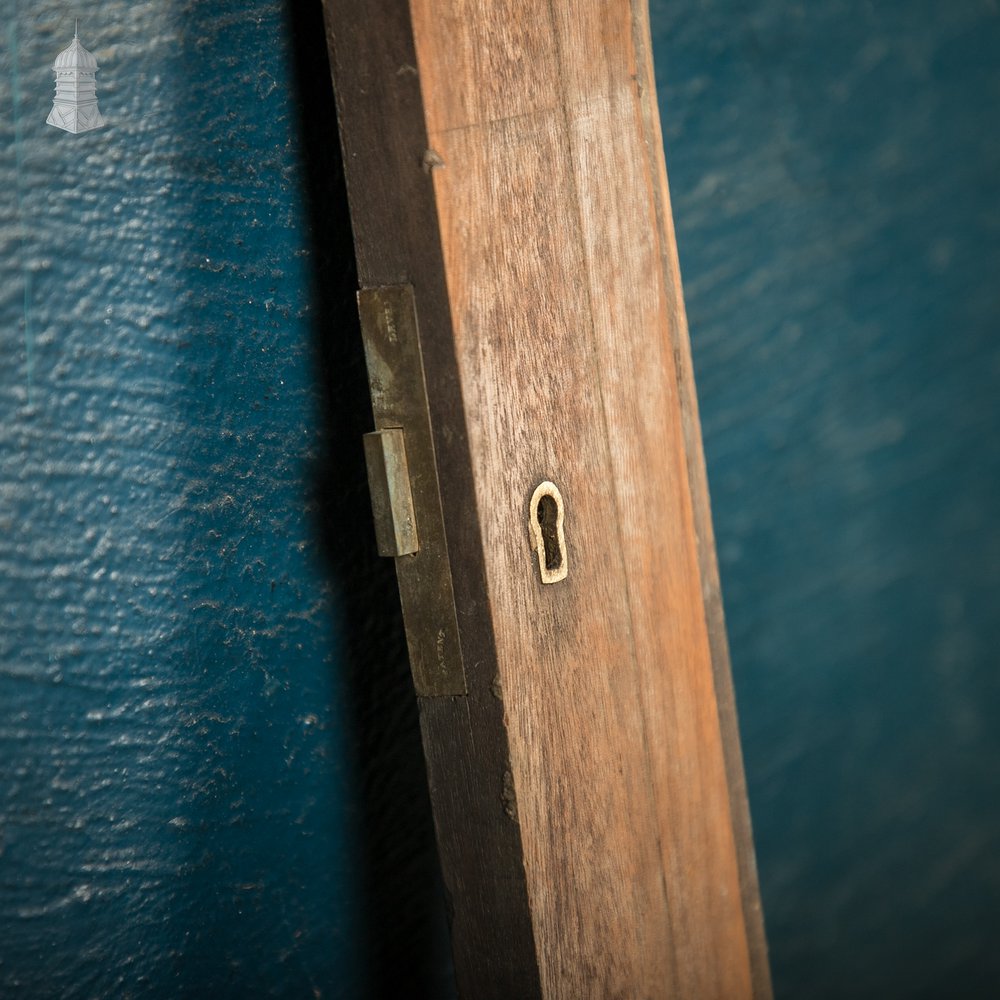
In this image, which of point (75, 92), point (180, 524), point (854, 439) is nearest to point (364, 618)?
point (180, 524)

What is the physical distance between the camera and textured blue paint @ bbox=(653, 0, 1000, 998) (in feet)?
3.50

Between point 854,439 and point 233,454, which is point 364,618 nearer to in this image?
point 233,454

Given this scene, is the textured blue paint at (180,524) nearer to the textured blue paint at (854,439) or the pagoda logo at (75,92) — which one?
the pagoda logo at (75,92)

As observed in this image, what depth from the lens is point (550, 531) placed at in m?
0.69

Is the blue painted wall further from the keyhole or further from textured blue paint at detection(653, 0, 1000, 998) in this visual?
the keyhole

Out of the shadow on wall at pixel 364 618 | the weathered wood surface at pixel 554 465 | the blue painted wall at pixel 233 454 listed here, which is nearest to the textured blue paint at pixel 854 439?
the blue painted wall at pixel 233 454

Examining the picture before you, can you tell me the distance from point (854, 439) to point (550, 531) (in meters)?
0.60

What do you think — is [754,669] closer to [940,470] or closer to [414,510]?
[940,470]

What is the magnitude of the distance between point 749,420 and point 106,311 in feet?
2.16

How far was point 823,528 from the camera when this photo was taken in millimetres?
1169

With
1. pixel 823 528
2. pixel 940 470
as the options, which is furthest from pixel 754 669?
pixel 940 470

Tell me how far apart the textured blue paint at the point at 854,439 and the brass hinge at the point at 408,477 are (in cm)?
50

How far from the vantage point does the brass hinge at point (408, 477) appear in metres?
0.62

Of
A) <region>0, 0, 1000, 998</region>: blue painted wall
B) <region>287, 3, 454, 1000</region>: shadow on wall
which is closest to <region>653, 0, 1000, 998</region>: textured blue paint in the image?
<region>0, 0, 1000, 998</region>: blue painted wall
